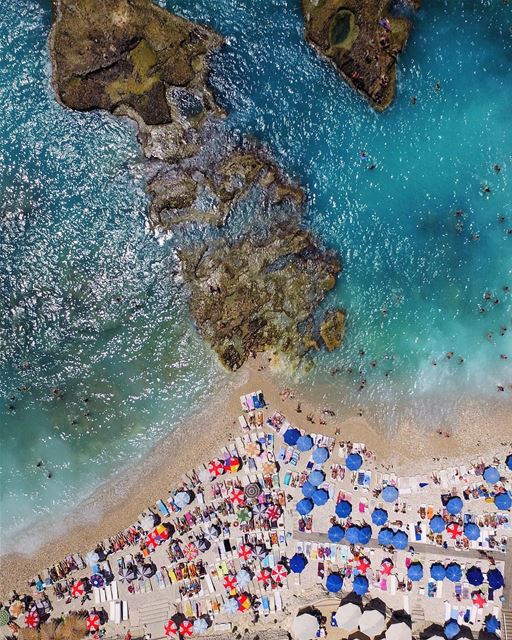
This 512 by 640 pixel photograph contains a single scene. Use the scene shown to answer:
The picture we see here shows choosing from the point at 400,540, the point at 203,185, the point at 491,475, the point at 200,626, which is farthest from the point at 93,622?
the point at 203,185

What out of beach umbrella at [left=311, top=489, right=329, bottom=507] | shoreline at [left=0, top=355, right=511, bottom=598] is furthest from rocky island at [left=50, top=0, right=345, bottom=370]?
beach umbrella at [left=311, top=489, right=329, bottom=507]

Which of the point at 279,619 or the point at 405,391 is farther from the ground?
the point at 405,391

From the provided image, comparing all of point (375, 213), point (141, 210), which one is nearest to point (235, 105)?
point (141, 210)

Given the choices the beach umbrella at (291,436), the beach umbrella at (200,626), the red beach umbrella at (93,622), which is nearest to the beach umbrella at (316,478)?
the beach umbrella at (291,436)

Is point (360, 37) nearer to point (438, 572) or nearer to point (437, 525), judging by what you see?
point (437, 525)

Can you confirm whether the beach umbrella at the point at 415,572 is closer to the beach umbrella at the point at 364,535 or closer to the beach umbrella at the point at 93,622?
the beach umbrella at the point at 364,535

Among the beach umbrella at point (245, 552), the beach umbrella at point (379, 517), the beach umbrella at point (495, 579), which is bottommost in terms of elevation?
the beach umbrella at point (245, 552)

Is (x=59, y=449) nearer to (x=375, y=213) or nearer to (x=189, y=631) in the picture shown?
(x=189, y=631)

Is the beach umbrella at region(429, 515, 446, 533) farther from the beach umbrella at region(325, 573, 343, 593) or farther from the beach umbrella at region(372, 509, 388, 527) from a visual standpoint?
the beach umbrella at region(325, 573, 343, 593)
